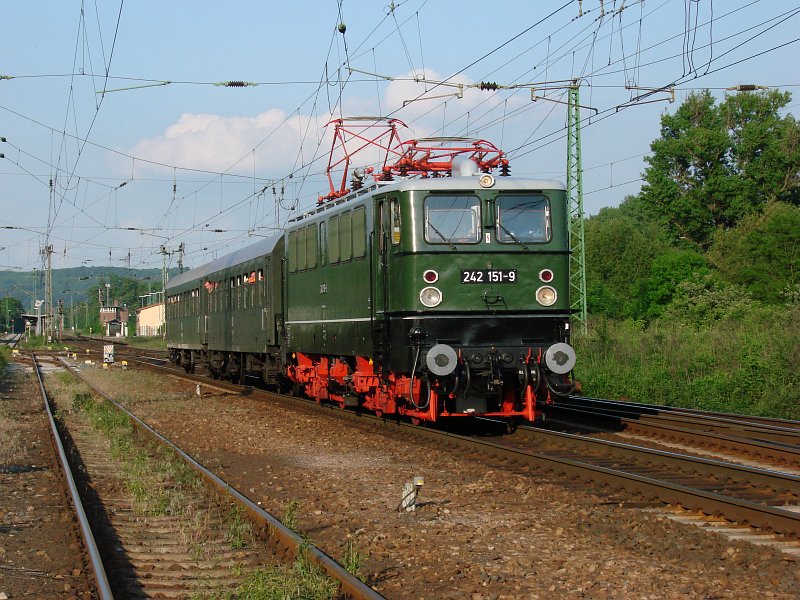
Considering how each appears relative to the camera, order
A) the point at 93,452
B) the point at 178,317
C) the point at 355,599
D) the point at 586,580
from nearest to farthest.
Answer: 1. the point at 355,599
2. the point at 586,580
3. the point at 93,452
4. the point at 178,317

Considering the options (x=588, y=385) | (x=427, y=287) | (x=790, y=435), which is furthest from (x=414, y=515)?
→ (x=588, y=385)

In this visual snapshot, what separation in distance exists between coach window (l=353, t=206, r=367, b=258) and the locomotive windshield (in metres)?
2.29

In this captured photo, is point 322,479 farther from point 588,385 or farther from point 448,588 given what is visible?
point 588,385

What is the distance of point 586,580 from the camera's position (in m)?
6.64

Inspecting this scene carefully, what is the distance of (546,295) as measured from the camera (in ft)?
45.0

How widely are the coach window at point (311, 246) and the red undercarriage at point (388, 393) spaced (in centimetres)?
181

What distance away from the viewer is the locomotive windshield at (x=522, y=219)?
1373 centimetres

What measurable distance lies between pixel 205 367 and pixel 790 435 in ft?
76.2

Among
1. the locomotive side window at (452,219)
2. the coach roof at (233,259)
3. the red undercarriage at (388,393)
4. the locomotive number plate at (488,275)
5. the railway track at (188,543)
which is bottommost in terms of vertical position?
the railway track at (188,543)

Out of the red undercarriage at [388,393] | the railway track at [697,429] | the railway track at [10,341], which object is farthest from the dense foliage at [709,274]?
the railway track at [10,341]

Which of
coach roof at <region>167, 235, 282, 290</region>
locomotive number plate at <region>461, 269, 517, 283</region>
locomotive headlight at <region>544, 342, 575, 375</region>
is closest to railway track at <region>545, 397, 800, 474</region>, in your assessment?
locomotive headlight at <region>544, 342, 575, 375</region>

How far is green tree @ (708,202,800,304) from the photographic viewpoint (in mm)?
42844

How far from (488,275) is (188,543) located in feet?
21.7

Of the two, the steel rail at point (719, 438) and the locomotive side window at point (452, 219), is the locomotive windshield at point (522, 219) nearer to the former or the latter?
the locomotive side window at point (452, 219)
